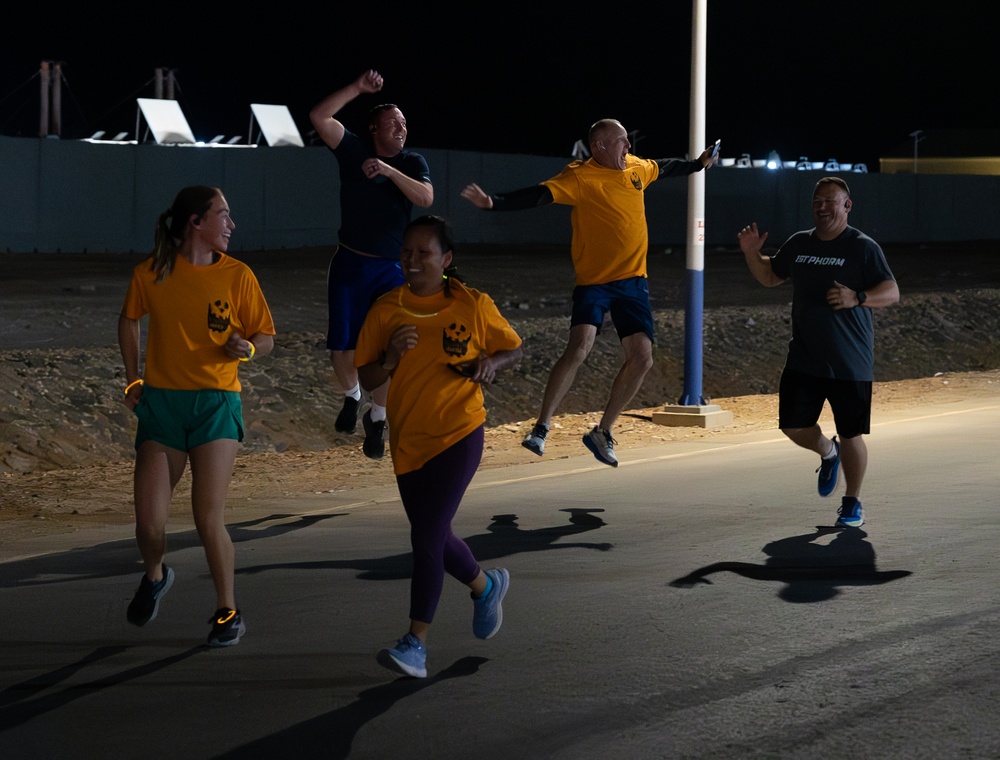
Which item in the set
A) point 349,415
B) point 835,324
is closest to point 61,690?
point 835,324

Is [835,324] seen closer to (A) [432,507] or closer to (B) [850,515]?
(B) [850,515]

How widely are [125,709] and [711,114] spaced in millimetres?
73685

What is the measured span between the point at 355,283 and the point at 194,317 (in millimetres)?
4148

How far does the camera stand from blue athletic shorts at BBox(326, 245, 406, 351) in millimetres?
10680

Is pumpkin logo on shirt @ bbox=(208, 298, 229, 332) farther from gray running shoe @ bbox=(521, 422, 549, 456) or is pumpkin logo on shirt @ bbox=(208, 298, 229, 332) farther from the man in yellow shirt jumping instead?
gray running shoe @ bbox=(521, 422, 549, 456)

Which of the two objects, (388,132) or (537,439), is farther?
(537,439)

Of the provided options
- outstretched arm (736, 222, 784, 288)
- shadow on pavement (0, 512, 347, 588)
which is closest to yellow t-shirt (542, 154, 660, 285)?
outstretched arm (736, 222, 784, 288)

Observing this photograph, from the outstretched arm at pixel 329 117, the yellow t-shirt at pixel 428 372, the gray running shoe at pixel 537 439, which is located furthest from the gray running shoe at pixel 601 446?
the yellow t-shirt at pixel 428 372

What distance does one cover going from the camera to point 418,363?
20.1ft

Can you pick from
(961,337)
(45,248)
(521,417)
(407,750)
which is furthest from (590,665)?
(45,248)

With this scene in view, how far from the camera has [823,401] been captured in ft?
31.6

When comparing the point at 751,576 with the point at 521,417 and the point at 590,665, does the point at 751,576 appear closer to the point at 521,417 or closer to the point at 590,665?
the point at 590,665

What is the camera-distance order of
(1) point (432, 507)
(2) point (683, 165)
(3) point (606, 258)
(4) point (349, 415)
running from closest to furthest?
(1) point (432, 507)
(3) point (606, 258)
(4) point (349, 415)
(2) point (683, 165)

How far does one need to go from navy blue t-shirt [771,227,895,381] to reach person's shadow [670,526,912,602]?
3.28ft
